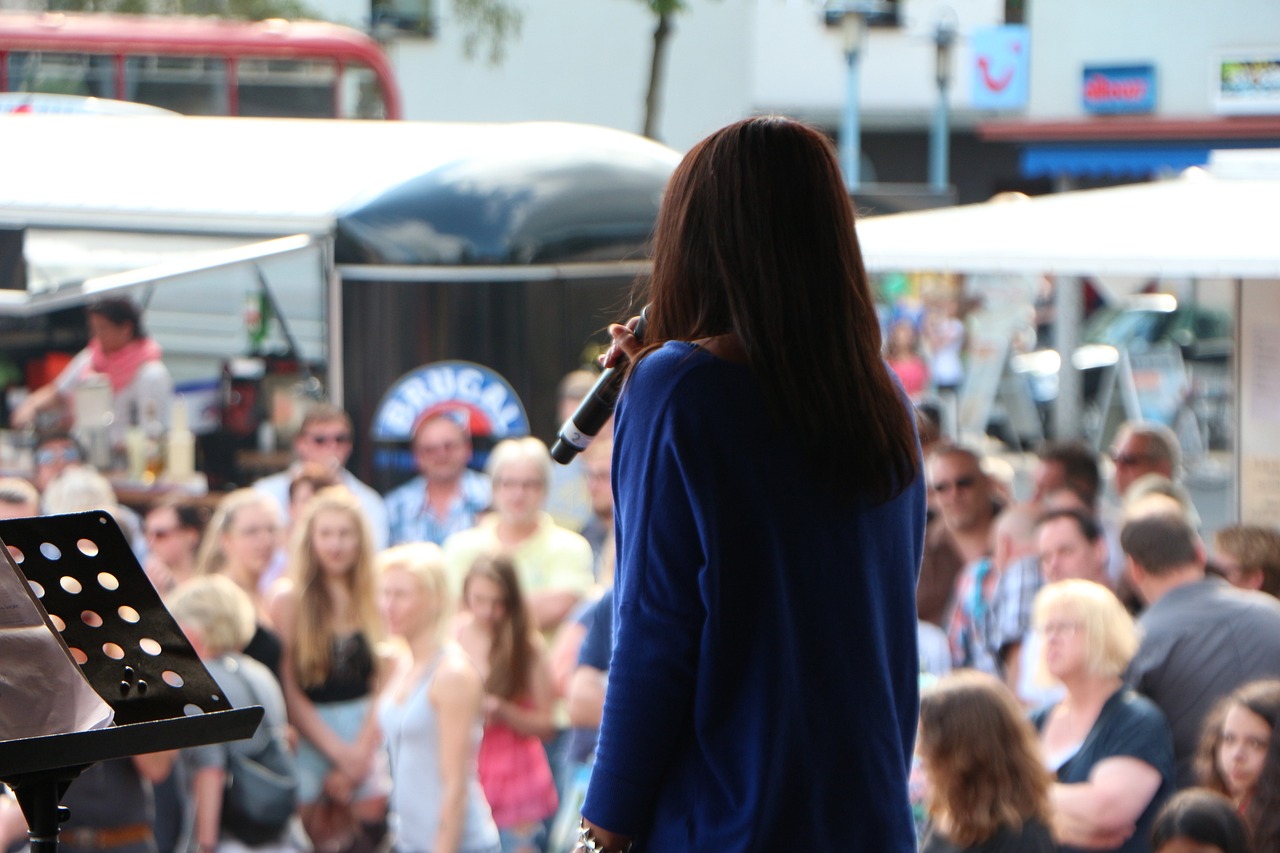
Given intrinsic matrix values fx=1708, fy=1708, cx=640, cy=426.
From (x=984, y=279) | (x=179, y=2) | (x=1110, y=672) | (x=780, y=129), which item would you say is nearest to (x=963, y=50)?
(x=984, y=279)

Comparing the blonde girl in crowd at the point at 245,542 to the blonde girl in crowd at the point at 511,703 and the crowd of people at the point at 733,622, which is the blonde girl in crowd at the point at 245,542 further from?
the blonde girl in crowd at the point at 511,703

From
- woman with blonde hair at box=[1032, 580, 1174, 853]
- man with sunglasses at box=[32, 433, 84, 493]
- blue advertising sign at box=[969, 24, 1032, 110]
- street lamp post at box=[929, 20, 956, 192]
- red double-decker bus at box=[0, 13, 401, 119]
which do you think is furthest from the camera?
blue advertising sign at box=[969, 24, 1032, 110]

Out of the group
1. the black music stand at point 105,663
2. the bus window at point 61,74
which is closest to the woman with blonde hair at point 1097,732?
the black music stand at point 105,663

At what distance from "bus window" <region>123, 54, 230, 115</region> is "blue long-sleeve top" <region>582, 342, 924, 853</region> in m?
9.95

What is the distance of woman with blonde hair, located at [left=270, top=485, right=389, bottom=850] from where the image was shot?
5.38 meters

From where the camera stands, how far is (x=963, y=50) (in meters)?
26.2

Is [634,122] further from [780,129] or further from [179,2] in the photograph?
[780,129]

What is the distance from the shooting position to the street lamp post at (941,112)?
19.8 meters

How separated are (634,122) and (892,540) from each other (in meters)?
25.1

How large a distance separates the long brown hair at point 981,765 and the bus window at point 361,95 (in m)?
8.52

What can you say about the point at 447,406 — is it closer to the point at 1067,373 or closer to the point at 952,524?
the point at 952,524

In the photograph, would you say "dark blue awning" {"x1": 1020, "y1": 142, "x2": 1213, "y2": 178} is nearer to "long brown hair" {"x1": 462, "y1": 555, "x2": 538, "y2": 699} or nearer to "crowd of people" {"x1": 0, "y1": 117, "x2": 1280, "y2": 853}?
"crowd of people" {"x1": 0, "y1": 117, "x2": 1280, "y2": 853}

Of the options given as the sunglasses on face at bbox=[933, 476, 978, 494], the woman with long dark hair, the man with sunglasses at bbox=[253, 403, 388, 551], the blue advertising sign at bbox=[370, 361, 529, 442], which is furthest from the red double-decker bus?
the woman with long dark hair

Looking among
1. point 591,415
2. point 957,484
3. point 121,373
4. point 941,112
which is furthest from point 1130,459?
point 941,112
